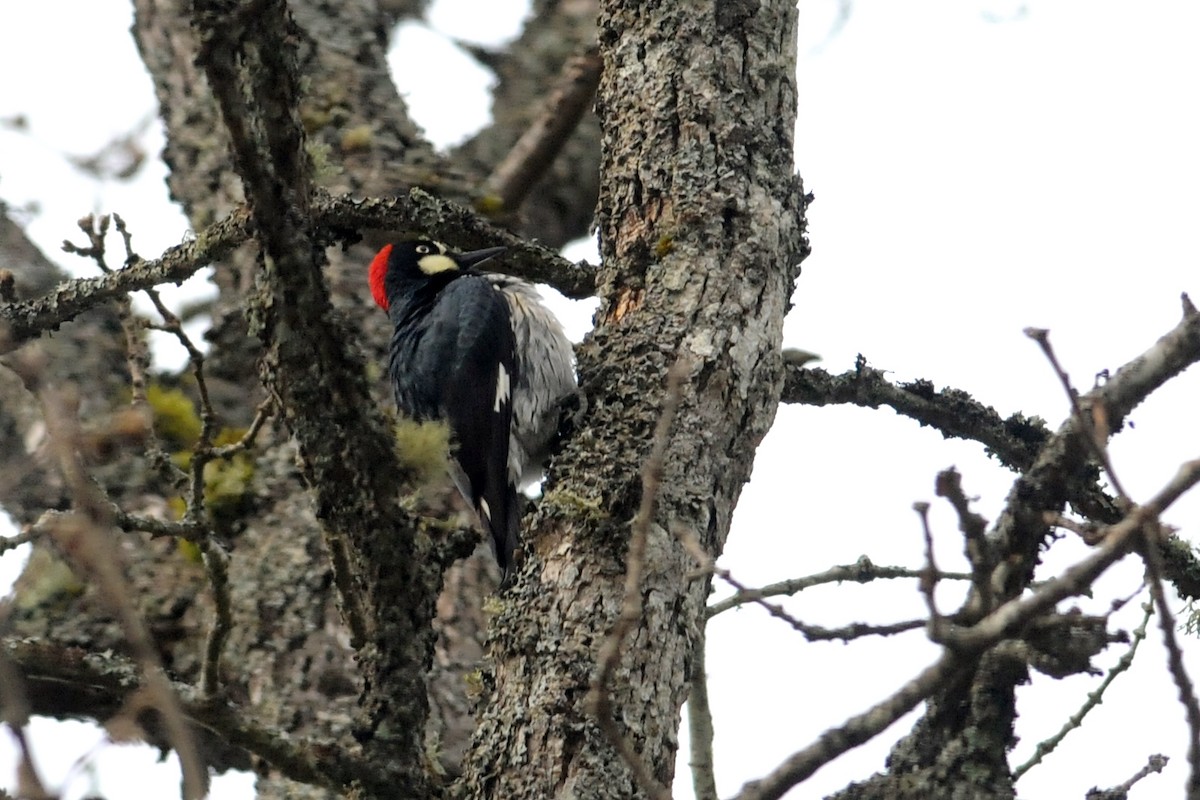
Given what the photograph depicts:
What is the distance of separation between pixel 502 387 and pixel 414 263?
0.81m

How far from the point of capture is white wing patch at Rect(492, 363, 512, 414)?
15.1 feet

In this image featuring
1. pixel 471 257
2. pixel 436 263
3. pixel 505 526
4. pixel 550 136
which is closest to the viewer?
pixel 505 526

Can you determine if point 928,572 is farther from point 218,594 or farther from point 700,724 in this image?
point 218,594

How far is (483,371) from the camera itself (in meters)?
4.70

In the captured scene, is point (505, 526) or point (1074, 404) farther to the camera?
point (505, 526)

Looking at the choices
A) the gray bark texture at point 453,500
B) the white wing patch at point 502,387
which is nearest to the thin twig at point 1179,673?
the gray bark texture at point 453,500

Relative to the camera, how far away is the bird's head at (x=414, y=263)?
17.0ft

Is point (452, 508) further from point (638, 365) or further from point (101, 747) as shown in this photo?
point (101, 747)

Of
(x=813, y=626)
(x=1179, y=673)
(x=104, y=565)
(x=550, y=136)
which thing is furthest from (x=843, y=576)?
(x=550, y=136)

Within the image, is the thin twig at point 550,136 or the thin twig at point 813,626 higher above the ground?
the thin twig at point 550,136

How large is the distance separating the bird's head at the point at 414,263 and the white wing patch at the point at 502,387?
1.80 ft

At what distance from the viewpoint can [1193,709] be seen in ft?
5.03

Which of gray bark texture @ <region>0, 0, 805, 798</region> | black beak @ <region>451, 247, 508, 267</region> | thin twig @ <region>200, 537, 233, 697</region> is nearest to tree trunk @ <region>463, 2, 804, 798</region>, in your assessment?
gray bark texture @ <region>0, 0, 805, 798</region>

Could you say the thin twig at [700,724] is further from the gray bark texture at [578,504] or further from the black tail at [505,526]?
the black tail at [505,526]
